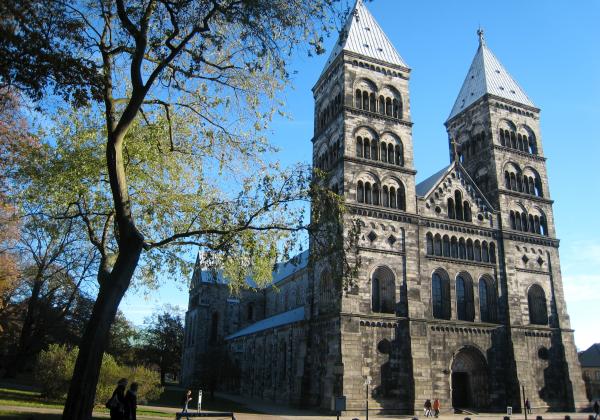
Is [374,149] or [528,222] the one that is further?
[528,222]

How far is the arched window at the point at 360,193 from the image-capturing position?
34531mm

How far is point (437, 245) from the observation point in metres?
36.0

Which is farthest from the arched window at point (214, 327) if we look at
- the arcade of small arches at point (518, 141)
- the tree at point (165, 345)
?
the arcade of small arches at point (518, 141)

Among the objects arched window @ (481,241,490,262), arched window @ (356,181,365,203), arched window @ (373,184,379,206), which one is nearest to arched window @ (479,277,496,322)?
arched window @ (481,241,490,262)

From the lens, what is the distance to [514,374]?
3438 cm

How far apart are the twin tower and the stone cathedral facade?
9 centimetres

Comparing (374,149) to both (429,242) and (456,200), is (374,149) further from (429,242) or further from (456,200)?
(429,242)

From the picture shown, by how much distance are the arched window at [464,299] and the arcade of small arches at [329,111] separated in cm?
1551

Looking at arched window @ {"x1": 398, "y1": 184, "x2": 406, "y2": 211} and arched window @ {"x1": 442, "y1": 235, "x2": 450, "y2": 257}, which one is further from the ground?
arched window @ {"x1": 398, "y1": 184, "x2": 406, "y2": 211}

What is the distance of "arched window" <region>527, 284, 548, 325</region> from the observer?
38031 mm

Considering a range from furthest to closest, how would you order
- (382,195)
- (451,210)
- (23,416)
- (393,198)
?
1. (451,210)
2. (393,198)
3. (382,195)
4. (23,416)

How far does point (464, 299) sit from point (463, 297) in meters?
0.16

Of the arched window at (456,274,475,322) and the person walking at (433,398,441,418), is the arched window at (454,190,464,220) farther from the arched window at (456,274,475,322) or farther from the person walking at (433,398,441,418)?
the person walking at (433,398,441,418)

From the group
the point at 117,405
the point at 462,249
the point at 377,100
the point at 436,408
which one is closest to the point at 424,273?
the point at 462,249
